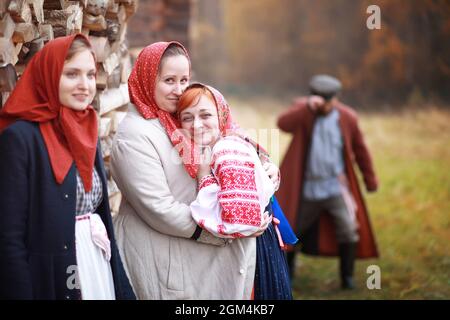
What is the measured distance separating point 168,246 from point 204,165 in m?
0.45

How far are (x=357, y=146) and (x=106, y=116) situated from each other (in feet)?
10.3

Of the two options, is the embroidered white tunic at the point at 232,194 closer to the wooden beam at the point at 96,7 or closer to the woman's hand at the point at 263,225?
the woman's hand at the point at 263,225

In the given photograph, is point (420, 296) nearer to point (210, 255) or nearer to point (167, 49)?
point (210, 255)

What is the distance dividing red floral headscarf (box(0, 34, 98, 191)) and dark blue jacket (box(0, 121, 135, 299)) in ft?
0.13

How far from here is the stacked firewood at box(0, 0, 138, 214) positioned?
3850 millimetres

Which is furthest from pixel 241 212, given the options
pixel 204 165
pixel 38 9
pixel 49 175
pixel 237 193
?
pixel 38 9

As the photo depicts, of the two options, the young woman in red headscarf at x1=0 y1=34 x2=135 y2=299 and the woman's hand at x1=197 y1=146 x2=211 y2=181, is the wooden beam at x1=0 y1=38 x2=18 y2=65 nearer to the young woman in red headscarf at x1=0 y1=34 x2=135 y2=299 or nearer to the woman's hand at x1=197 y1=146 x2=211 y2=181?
the young woman in red headscarf at x1=0 y1=34 x2=135 y2=299

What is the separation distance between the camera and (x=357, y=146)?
7.82m

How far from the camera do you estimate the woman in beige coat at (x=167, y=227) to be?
400cm

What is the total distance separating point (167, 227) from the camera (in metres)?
3.98

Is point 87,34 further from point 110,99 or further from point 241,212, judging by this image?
point 241,212

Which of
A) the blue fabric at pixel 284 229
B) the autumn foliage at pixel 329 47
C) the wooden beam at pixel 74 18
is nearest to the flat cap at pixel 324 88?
the wooden beam at pixel 74 18

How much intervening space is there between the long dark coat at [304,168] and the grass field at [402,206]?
413 mm
